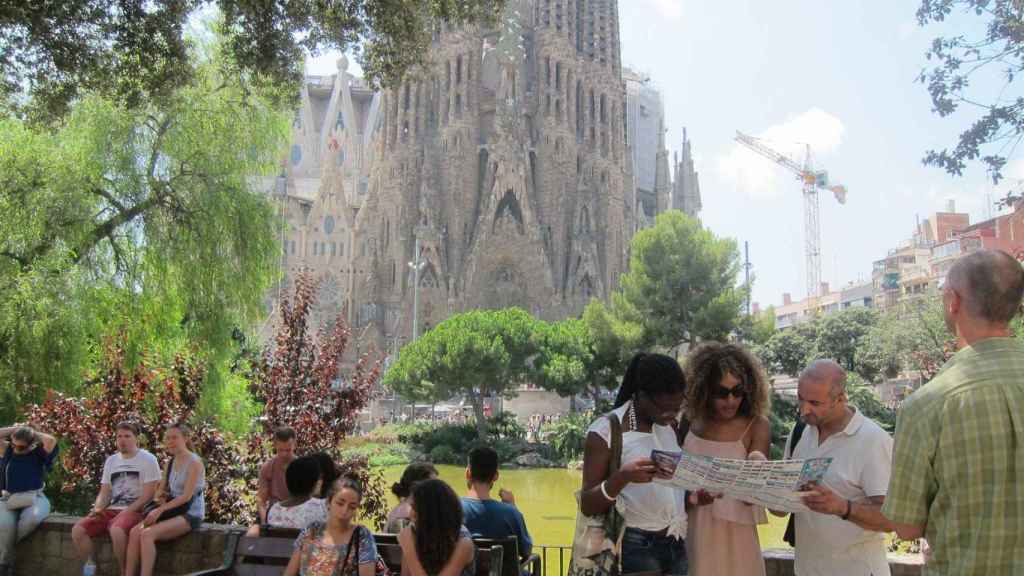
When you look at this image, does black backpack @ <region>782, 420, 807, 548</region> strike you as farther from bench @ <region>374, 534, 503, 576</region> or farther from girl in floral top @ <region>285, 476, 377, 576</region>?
girl in floral top @ <region>285, 476, 377, 576</region>

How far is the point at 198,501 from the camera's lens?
582 cm

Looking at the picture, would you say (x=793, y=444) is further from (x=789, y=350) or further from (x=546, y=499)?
(x=789, y=350)

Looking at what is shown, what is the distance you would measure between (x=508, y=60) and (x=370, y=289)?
15.0 m

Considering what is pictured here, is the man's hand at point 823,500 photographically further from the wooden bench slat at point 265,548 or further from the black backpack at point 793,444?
the wooden bench slat at point 265,548

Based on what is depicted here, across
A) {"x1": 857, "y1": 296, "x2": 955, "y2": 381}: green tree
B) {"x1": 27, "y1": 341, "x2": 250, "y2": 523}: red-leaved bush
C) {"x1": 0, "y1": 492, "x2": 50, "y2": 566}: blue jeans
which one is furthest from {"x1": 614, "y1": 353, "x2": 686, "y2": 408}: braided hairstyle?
{"x1": 857, "y1": 296, "x2": 955, "y2": 381}: green tree

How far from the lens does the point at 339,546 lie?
13.3 feet

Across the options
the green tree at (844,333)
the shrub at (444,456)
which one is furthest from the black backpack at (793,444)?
the green tree at (844,333)

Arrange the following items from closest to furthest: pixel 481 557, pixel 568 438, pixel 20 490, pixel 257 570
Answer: pixel 481 557
pixel 257 570
pixel 20 490
pixel 568 438

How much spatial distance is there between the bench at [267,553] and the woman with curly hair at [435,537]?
87 centimetres

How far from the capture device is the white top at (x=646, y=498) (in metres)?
3.37

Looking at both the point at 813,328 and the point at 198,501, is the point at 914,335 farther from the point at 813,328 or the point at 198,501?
the point at 198,501

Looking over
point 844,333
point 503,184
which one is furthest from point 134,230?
point 844,333

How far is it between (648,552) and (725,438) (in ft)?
1.85

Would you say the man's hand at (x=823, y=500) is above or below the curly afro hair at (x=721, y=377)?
below
